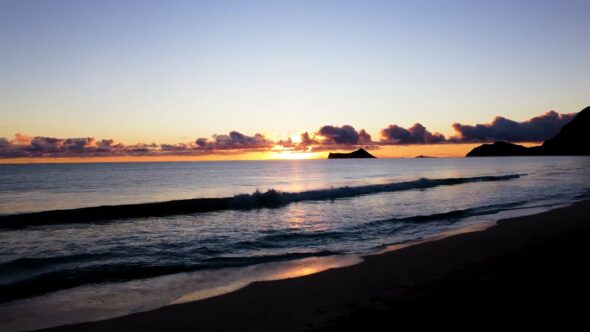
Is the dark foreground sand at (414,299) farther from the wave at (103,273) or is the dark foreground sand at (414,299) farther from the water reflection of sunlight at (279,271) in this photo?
the wave at (103,273)

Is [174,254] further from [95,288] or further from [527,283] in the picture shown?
[527,283]

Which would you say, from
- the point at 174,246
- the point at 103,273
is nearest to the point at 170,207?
the point at 174,246

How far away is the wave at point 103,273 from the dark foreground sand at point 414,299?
2.93 metres

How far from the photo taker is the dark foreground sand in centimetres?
690

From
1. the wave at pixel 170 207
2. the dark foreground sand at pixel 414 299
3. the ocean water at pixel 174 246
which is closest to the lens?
the dark foreground sand at pixel 414 299

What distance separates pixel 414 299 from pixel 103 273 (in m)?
8.56

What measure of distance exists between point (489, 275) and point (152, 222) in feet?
60.1

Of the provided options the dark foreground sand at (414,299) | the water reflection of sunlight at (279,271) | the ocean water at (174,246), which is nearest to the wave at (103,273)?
the ocean water at (174,246)

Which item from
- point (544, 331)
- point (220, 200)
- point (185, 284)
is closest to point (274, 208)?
point (220, 200)

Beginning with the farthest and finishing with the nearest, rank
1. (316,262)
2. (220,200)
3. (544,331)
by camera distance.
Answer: (220,200) < (316,262) < (544,331)

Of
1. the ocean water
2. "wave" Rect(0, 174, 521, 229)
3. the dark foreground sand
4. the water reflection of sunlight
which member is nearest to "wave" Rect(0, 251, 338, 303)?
the ocean water

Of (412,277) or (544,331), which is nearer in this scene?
(544,331)

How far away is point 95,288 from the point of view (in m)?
10.2

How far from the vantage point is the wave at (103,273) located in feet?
33.3
